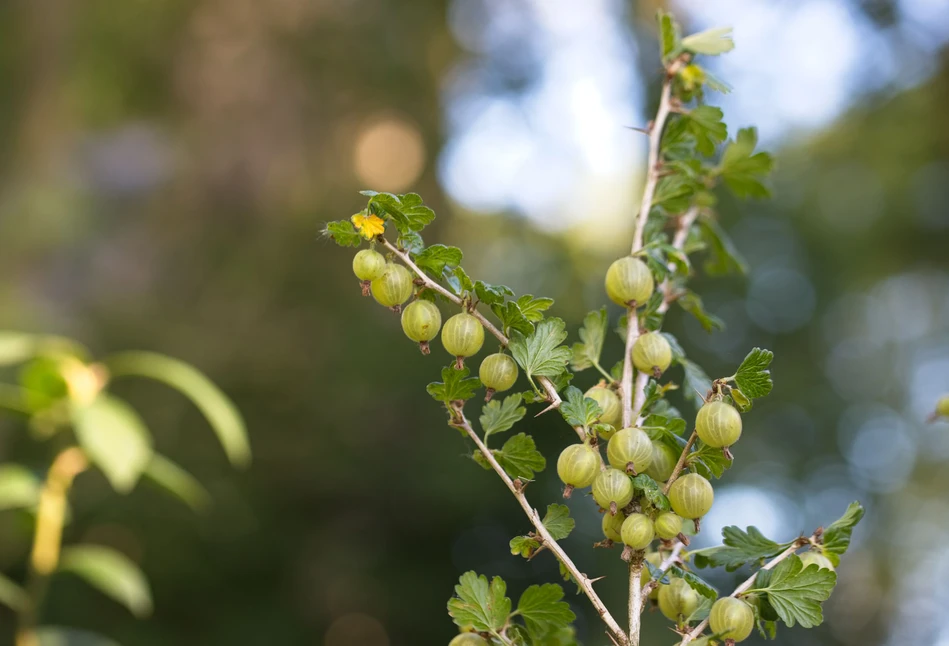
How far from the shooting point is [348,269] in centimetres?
236

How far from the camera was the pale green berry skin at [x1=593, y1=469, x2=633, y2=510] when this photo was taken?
305 millimetres

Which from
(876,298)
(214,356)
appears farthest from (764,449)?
(214,356)

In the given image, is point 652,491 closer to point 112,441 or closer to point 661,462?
point 661,462

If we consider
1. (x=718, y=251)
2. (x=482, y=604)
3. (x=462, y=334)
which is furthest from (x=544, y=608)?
(x=718, y=251)

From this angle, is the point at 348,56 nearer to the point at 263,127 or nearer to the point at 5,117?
the point at 263,127

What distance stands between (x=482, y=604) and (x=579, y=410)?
0.32 ft

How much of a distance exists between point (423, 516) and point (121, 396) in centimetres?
96

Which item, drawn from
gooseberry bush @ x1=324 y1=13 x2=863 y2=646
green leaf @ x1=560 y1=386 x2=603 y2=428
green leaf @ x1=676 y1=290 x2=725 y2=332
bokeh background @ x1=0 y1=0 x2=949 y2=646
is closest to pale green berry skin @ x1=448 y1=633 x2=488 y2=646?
gooseberry bush @ x1=324 y1=13 x2=863 y2=646

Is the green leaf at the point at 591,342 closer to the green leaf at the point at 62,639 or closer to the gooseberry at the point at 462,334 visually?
the gooseberry at the point at 462,334

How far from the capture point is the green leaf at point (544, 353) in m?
0.33

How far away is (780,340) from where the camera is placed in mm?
2523

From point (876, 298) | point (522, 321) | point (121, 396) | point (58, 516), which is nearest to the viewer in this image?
point (522, 321)

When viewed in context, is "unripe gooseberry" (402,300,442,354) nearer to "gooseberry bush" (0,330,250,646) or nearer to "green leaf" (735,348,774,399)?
"green leaf" (735,348,774,399)

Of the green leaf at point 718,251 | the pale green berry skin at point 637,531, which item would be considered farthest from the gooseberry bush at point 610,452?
the green leaf at point 718,251
